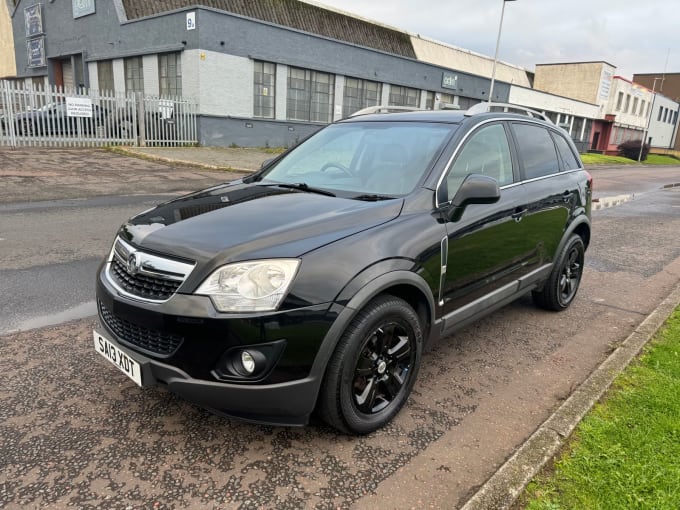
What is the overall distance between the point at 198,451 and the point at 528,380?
2250mm

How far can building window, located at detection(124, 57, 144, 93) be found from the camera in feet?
73.0

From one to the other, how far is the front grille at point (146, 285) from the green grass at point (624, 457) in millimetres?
1897

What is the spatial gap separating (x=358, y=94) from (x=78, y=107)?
14.4 m

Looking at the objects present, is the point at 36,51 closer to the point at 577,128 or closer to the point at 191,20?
the point at 191,20

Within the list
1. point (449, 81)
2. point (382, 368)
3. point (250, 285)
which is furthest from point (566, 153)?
point (449, 81)

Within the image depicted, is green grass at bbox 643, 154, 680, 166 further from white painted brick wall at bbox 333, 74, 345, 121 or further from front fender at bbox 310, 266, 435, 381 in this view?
front fender at bbox 310, 266, 435, 381

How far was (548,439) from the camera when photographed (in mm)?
2662

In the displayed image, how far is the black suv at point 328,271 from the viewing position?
7.48ft

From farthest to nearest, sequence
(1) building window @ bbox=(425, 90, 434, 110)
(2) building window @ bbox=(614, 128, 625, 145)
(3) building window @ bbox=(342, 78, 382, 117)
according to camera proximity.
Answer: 1. (2) building window @ bbox=(614, 128, 625, 145)
2. (1) building window @ bbox=(425, 90, 434, 110)
3. (3) building window @ bbox=(342, 78, 382, 117)

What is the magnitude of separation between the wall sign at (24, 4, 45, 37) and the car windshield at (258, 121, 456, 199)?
105 ft

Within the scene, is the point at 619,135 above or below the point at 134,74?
below

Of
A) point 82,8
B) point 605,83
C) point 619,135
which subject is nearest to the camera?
point 82,8

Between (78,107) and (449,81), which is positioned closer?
(78,107)

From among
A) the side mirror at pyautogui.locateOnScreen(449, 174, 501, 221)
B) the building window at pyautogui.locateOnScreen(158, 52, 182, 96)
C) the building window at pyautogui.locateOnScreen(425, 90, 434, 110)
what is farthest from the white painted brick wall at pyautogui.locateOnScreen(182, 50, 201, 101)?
the side mirror at pyautogui.locateOnScreen(449, 174, 501, 221)
